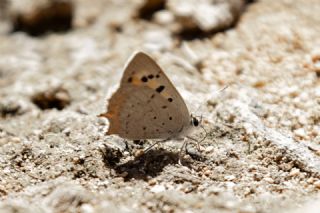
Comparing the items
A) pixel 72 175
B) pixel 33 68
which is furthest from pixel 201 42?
pixel 72 175

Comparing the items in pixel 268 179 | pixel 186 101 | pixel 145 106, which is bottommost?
pixel 268 179

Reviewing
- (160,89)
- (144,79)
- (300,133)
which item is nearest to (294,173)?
(300,133)

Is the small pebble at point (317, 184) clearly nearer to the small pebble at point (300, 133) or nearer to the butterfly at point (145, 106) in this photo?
the small pebble at point (300, 133)

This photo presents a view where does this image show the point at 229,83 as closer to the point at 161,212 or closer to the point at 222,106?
the point at 222,106

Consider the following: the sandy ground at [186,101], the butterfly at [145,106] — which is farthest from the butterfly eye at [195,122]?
the sandy ground at [186,101]

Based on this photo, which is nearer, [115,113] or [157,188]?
[157,188]

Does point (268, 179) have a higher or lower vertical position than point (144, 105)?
lower

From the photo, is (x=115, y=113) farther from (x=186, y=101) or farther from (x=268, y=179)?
(x=268, y=179)
